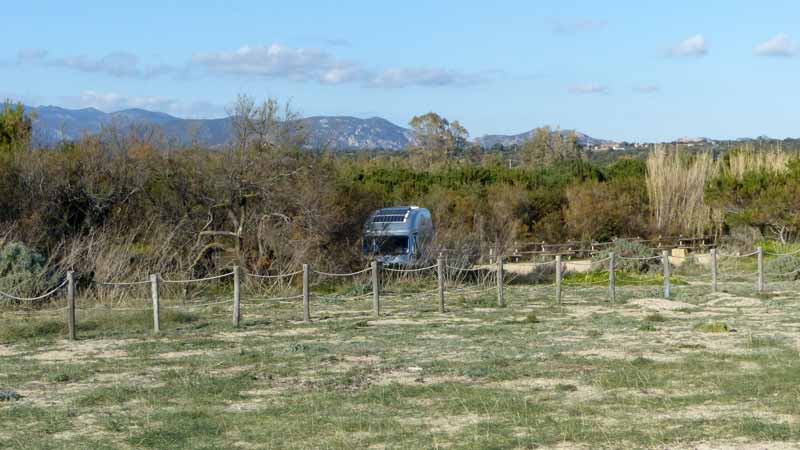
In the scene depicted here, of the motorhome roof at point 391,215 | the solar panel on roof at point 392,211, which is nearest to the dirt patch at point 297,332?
the motorhome roof at point 391,215

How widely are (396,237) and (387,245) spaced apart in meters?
0.35

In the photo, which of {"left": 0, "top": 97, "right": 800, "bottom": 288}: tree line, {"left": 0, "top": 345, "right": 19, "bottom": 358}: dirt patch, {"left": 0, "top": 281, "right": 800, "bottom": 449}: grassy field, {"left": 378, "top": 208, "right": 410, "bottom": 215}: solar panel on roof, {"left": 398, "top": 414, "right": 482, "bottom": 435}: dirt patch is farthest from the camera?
{"left": 378, "top": 208, "right": 410, "bottom": 215}: solar panel on roof

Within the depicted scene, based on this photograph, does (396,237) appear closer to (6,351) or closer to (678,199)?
(6,351)

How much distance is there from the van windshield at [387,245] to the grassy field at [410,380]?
7.78 m

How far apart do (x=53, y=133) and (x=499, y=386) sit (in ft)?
78.2

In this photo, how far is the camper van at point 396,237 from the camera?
88.8ft

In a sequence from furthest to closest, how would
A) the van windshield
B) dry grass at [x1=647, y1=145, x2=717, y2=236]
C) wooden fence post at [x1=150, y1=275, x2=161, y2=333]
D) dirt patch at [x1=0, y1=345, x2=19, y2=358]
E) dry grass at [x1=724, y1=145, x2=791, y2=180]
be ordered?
dry grass at [x1=647, y1=145, x2=717, y2=236] → dry grass at [x1=724, y1=145, x2=791, y2=180] → the van windshield → wooden fence post at [x1=150, y1=275, x2=161, y2=333] → dirt patch at [x1=0, y1=345, x2=19, y2=358]

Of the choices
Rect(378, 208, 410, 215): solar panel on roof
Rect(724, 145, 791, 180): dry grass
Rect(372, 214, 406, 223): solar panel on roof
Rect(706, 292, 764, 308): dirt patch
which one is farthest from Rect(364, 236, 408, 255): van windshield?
Rect(724, 145, 791, 180): dry grass

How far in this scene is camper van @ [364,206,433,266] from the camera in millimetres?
27062

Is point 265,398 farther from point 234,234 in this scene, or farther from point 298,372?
point 234,234

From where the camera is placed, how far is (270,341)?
50.9 feet

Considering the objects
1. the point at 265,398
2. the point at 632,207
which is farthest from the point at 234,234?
the point at 632,207

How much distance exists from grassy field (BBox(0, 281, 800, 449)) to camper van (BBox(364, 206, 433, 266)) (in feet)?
25.0

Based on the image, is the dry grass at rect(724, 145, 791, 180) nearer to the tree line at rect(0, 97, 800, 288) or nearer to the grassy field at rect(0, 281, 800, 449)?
the tree line at rect(0, 97, 800, 288)
